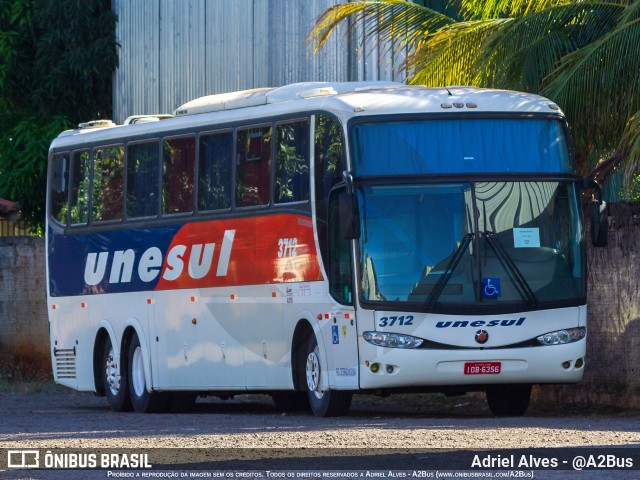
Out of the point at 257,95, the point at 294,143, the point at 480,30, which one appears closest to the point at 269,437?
the point at 294,143

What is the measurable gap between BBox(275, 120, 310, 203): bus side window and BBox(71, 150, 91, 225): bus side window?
4.91 m

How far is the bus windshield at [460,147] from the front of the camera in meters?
16.5

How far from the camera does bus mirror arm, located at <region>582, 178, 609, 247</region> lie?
54.0ft

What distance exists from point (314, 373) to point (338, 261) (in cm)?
133

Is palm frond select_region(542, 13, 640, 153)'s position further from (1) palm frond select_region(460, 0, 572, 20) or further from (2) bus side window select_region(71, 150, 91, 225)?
(2) bus side window select_region(71, 150, 91, 225)

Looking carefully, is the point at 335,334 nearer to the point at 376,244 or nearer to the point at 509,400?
the point at 376,244

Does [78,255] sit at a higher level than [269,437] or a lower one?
higher

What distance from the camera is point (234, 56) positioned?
28.3 m

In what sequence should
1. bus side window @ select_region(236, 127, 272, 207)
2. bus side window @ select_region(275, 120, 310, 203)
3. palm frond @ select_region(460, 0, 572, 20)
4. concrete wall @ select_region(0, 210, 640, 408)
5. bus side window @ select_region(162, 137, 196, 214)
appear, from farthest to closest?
palm frond @ select_region(460, 0, 572, 20) < bus side window @ select_region(162, 137, 196, 214) < bus side window @ select_region(236, 127, 272, 207) < concrete wall @ select_region(0, 210, 640, 408) < bus side window @ select_region(275, 120, 310, 203)

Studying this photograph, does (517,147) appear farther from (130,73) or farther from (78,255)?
(130,73)

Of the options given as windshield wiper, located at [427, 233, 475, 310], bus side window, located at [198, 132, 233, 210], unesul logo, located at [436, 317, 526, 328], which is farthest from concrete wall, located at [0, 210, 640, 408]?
bus side window, located at [198, 132, 233, 210]

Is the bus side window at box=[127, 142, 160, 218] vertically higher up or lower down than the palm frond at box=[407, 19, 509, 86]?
lower down

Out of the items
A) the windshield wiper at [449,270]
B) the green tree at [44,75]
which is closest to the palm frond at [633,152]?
the windshield wiper at [449,270]

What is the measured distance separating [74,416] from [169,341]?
1.98 meters
